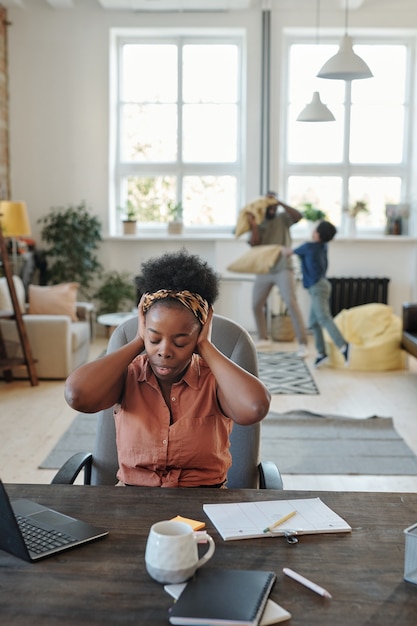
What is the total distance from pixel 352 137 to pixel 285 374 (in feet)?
11.3

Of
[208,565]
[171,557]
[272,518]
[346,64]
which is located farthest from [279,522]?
[346,64]

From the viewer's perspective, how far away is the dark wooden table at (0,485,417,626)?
1251mm

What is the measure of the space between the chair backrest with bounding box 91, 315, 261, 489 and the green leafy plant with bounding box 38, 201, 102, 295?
5.82 metres

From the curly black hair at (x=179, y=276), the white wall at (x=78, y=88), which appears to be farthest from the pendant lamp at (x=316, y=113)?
the curly black hair at (x=179, y=276)

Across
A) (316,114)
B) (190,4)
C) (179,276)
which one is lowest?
(179,276)

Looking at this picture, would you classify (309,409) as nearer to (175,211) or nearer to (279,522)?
(279,522)

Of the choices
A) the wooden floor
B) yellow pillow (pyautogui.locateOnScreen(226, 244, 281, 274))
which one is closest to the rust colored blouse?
the wooden floor

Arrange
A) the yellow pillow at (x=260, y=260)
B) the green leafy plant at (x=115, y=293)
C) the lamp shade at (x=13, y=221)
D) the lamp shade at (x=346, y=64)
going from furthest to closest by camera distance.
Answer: the green leafy plant at (x=115, y=293), the yellow pillow at (x=260, y=260), the lamp shade at (x=13, y=221), the lamp shade at (x=346, y=64)

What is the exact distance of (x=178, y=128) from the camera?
337 inches

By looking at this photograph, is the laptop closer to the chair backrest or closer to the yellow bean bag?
the chair backrest

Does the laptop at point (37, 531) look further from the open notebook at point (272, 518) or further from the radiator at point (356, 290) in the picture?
the radiator at point (356, 290)

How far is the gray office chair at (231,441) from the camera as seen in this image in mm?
2260

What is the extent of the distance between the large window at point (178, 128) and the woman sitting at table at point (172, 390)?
677 cm

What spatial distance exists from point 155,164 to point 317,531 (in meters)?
7.39
